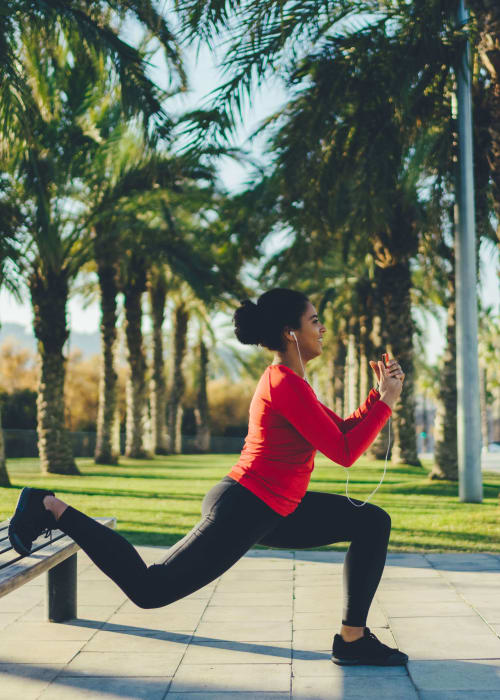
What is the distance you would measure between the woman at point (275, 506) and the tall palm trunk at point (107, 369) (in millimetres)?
18013

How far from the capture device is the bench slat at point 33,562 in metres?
3.30

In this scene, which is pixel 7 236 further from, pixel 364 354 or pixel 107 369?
pixel 364 354

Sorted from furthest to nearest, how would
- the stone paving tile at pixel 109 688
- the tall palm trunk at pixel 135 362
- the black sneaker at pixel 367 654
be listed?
the tall palm trunk at pixel 135 362
the black sneaker at pixel 367 654
the stone paving tile at pixel 109 688

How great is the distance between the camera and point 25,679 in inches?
142

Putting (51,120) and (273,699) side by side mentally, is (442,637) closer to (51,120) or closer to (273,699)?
(273,699)

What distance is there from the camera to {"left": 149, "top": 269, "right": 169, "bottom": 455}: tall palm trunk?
28.3 meters

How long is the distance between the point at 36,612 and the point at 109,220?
13.3 meters

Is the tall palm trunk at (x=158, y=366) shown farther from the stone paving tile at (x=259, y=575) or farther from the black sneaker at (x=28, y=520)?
the black sneaker at (x=28, y=520)

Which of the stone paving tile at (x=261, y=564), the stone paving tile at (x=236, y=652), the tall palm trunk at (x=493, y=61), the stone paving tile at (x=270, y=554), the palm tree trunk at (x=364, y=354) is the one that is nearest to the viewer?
the stone paving tile at (x=236, y=652)

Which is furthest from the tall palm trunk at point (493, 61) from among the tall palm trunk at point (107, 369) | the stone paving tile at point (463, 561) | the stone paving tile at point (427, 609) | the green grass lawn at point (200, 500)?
the tall palm trunk at point (107, 369)

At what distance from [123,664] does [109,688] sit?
1.07ft

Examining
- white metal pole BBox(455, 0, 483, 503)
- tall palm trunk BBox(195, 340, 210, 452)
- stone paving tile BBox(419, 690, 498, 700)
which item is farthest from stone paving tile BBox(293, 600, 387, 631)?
tall palm trunk BBox(195, 340, 210, 452)

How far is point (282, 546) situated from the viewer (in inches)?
149

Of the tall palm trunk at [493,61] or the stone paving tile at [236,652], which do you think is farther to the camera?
the tall palm trunk at [493,61]
